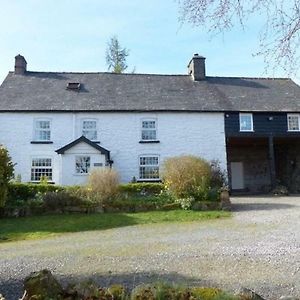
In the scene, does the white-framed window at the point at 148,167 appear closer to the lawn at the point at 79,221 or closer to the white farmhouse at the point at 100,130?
the white farmhouse at the point at 100,130

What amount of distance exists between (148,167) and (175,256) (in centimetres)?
1876

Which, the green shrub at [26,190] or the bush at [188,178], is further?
the green shrub at [26,190]

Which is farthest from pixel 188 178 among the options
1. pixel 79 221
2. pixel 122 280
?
pixel 122 280

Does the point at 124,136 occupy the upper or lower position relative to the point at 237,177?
upper

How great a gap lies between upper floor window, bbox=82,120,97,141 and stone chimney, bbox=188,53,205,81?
9.30m

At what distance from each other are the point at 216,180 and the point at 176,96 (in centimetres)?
1058

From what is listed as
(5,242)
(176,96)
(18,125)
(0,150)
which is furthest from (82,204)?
(176,96)

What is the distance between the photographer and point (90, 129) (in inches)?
1083

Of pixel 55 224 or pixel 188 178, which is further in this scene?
pixel 188 178

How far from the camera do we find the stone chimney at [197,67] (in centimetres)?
3200

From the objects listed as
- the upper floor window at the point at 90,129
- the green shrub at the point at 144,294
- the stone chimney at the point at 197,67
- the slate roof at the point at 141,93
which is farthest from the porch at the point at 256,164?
the green shrub at the point at 144,294

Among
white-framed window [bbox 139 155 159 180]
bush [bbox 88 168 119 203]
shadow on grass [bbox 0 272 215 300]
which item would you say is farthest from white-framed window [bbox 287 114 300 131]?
shadow on grass [bbox 0 272 215 300]

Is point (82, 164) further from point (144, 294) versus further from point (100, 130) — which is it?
point (144, 294)

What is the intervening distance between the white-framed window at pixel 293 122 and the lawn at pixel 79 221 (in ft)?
48.5
